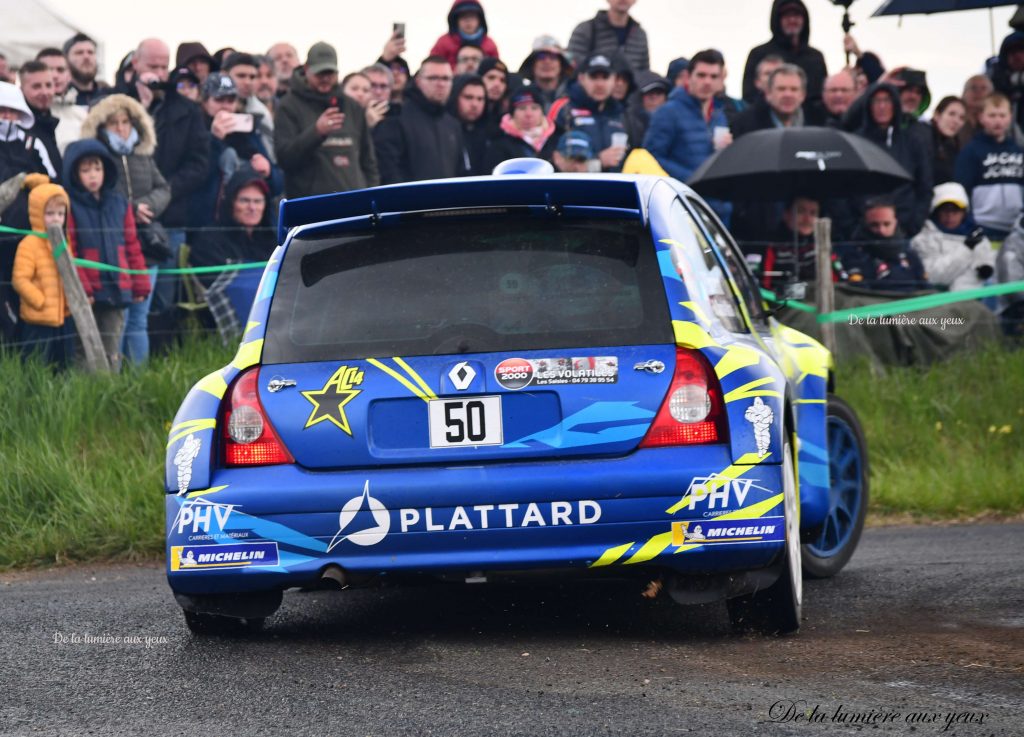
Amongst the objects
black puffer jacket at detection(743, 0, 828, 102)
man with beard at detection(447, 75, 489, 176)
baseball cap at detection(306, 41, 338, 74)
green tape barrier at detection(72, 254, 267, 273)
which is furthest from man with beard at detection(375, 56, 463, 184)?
black puffer jacket at detection(743, 0, 828, 102)

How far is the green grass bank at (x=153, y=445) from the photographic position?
8859 mm

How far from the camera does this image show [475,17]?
15547 mm

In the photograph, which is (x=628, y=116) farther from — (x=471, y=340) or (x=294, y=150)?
(x=471, y=340)

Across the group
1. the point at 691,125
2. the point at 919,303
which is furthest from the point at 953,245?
the point at 691,125

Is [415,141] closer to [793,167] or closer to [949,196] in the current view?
[793,167]

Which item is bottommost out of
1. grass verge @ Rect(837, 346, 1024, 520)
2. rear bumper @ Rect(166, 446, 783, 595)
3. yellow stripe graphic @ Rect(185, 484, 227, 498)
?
grass verge @ Rect(837, 346, 1024, 520)

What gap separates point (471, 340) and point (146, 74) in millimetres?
8379

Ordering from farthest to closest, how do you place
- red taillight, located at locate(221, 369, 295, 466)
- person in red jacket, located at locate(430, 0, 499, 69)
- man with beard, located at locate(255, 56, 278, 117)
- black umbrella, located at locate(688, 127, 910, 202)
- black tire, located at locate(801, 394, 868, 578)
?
person in red jacket, located at locate(430, 0, 499, 69) < black umbrella, located at locate(688, 127, 910, 202) < man with beard, located at locate(255, 56, 278, 117) < black tire, located at locate(801, 394, 868, 578) < red taillight, located at locate(221, 369, 295, 466)

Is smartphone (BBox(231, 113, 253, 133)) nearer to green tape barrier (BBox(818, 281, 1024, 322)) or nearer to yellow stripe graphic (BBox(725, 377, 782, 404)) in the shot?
green tape barrier (BBox(818, 281, 1024, 322))

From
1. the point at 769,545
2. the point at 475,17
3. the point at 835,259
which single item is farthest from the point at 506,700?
the point at 475,17

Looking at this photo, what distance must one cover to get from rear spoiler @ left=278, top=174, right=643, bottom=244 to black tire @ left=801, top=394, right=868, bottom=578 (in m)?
2.30

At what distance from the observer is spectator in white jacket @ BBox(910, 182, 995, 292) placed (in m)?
14.7

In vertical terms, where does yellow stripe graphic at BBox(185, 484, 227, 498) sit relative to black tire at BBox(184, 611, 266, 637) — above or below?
above

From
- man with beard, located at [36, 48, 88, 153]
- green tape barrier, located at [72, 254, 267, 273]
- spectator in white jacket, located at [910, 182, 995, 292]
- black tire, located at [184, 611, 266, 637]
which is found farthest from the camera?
spectator in white jacket, located at [910, 182, 995, 292]
